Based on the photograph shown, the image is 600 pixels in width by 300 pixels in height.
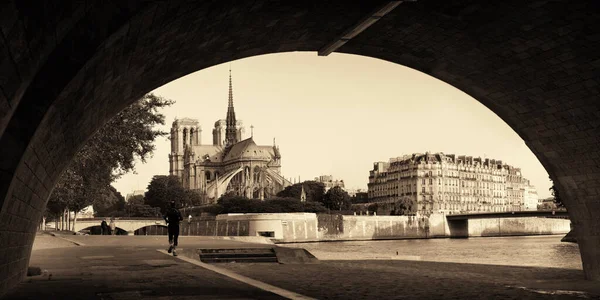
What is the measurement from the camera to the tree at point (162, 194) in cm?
17538

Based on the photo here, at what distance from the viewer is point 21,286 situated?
12.0 meters

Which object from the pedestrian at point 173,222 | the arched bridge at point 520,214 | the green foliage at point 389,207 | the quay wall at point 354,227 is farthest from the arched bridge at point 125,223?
the pedestrian at point 173,222

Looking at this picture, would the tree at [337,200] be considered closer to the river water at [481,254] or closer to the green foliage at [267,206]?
the green foliage at [267,206]

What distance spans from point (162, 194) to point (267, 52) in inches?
6453

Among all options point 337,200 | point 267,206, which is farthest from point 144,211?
point 337,200

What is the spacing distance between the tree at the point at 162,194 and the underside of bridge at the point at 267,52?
160866mm

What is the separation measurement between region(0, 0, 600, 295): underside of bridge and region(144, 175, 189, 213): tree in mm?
160866

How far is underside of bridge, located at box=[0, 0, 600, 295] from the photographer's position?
25.4 feet

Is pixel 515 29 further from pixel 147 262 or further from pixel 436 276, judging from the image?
pixel 147 262

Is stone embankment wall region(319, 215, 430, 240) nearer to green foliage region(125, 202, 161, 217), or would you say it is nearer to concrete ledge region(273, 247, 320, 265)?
→ green foliage region(125, 202, 161, 217)

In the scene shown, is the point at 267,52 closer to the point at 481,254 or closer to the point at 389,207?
the point at 481,254

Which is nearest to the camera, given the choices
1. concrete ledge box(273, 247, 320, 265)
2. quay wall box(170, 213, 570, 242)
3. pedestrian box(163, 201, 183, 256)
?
concrete ledge box(273, 247, 320, 265)

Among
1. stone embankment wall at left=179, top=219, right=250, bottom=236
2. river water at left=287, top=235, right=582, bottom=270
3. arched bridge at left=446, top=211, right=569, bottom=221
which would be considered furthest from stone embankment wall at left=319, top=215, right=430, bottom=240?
river water at left=287, top=235, right=582, bottom=270

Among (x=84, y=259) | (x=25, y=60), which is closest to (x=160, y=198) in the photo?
(x=84, y=259)
